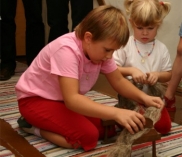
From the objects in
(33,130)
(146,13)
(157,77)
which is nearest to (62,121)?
(33,130)

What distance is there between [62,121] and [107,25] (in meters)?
0.34

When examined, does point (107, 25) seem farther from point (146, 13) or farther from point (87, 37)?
point (146, 13)

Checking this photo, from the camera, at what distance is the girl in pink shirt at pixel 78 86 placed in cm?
85

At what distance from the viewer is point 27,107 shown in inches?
41.1

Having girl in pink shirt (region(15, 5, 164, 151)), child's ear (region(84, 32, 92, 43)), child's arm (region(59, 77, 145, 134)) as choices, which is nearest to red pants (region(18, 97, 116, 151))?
girl in pink shirt (region(15, 5, 164, 151))

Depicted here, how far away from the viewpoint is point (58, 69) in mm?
905

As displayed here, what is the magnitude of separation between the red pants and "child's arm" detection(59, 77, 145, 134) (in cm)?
12

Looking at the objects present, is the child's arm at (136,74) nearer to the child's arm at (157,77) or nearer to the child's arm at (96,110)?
the child's arm at (157,77)

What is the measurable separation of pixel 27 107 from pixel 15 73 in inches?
40.1

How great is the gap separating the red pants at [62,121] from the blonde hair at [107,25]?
268 millimetres

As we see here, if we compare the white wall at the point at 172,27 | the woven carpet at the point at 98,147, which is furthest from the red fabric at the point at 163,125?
the white wall at the point at 172,27

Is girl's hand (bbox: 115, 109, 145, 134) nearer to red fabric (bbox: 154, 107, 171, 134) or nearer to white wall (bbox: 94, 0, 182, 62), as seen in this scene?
red fabric (bbox: 154, 107, 171, 134)

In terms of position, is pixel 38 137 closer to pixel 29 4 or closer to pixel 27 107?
pixel 27 107

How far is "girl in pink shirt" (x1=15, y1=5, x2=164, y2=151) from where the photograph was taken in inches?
33.7
